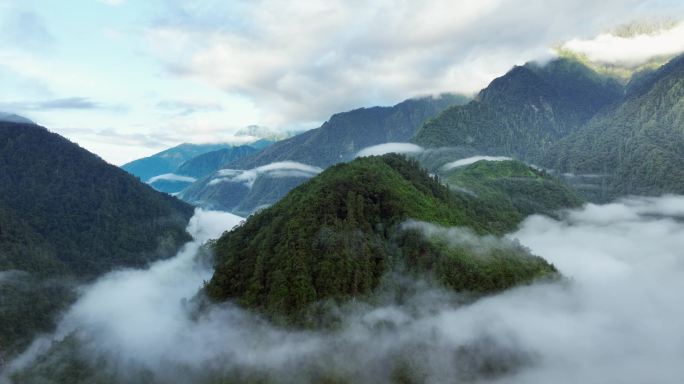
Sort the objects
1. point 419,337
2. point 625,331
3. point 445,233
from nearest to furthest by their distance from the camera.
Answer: point 419,337
point 445,233
point 625,331

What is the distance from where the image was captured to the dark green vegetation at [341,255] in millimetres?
152250

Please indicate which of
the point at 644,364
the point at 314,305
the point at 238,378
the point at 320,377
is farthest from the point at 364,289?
the point at 644,364

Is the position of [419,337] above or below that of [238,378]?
above

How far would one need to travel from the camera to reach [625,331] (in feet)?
615

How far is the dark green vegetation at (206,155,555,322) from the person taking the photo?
152 m

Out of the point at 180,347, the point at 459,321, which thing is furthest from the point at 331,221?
the point at 180,347

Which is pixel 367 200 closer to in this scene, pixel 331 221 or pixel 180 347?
pixel 331 221

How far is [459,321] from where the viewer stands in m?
158

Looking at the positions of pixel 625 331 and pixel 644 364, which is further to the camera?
pixel 625 331

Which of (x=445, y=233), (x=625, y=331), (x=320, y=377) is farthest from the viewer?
(x=625, y=331)

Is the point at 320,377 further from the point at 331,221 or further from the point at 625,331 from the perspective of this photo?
the point at 625,331

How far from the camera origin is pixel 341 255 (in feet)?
518

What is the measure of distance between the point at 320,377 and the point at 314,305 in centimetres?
1973

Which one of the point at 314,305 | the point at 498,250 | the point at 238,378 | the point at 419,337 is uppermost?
the point at 498,250
